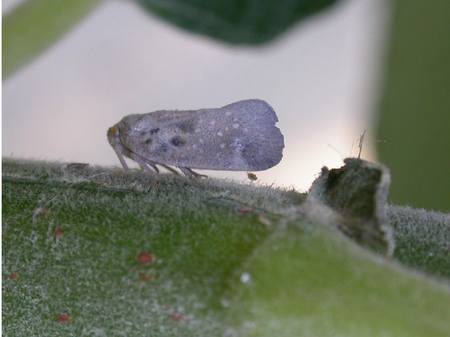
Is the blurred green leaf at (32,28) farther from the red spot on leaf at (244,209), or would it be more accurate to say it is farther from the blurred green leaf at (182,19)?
the red spot on leaf at (244,209)

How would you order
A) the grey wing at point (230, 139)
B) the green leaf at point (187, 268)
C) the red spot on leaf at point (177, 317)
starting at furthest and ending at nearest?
the grey wing at point (230, 139) < the red spot on leaf at point (177, 317) < the green leaf at point (187, 268)

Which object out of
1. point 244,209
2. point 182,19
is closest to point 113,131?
point 182,19

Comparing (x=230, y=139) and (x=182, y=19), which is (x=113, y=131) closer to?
(x=230, y=139)

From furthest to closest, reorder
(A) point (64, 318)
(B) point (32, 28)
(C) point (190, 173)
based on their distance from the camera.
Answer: (B) point (32, 28) < (C) point (190, 173) < (A) point (64, 318)

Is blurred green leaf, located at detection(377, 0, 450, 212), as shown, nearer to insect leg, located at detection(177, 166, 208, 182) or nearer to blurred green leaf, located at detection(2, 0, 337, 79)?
blurred green leaf, located at detection(2, 0, 337, 79)

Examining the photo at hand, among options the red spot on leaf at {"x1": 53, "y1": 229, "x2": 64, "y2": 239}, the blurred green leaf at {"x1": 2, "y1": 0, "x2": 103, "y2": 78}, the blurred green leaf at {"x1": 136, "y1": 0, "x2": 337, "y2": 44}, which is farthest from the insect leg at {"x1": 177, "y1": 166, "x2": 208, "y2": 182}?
the blurred green leaf at {"x1": 136, "y1": 0, "x2": 337, "y2": 44}

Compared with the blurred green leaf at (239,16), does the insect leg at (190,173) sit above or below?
below

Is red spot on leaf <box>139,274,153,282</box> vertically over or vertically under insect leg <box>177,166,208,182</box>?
under

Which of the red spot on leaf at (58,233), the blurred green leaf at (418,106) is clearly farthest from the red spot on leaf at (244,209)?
the blurred green leaf at (418,106)

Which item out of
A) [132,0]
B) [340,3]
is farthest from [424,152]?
[132,0]
